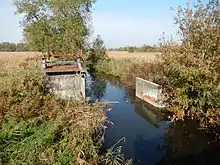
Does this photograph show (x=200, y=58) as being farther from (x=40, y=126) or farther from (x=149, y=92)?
(x=40, y=126)

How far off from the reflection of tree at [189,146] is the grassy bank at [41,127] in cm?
275

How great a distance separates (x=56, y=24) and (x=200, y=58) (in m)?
18.1

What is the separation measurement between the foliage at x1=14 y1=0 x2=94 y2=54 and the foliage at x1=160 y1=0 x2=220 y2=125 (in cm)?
1489

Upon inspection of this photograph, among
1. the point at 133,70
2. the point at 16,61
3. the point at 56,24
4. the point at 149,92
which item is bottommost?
the point at 149,92

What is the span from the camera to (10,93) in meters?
6.02

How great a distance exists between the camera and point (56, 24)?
860 inches

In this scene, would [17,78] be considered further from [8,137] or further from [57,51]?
[57,51]

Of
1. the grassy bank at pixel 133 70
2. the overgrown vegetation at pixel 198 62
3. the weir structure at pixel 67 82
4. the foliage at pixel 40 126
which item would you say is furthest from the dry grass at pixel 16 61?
the grassy bank at pixel 133 70

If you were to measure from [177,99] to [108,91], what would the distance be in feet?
29.8

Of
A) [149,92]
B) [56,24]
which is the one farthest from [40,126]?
[56,24]


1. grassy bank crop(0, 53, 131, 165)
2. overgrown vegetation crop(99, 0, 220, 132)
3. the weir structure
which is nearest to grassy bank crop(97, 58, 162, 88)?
overgrown vegetation crop(99, 0, 220, 132)

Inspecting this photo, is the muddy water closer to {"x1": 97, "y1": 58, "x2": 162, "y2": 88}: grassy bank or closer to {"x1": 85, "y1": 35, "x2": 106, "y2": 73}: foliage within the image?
{"x1": 97, "y1": 58, "x2": 162, "y2": 88}: grassy bank

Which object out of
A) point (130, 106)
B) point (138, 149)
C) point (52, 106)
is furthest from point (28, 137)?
point (130, 106)

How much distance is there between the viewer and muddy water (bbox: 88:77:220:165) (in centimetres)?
662
